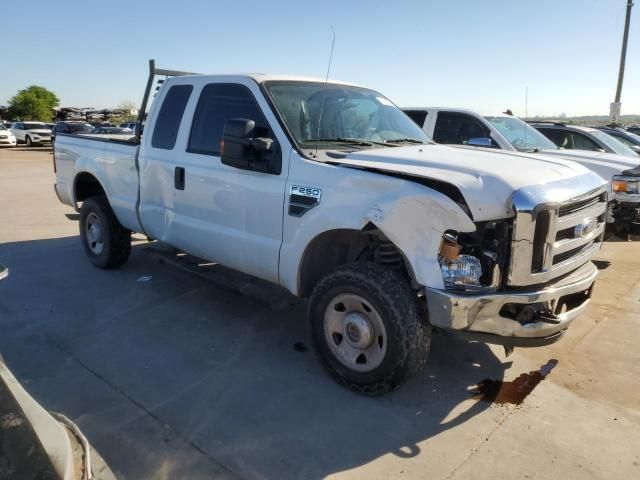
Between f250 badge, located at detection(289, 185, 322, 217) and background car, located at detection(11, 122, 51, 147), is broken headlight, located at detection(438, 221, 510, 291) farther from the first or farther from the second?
background car, located at detection(11, 122, 51, 147)

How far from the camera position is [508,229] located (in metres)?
3.05

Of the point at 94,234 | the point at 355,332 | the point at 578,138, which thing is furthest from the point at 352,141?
the point at 578,138

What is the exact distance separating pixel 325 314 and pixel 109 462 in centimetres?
157

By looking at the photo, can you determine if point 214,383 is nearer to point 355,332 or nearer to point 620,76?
point 355,332

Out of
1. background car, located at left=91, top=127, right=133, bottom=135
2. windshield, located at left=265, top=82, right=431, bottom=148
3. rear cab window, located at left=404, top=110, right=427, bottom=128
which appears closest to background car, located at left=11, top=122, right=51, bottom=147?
background car, located at left=91, top=127, right=133, bottom=135

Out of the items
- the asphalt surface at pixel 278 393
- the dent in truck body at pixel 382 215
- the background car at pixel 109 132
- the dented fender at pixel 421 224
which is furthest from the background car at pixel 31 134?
the dented fender at pixel 421 224

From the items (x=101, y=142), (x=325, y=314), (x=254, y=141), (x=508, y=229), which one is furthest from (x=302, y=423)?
(x=101, y=142)

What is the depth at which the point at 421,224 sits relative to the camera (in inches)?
123

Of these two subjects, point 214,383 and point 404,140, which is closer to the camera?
point 214,383

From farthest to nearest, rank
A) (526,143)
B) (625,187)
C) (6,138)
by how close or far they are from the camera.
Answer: (6,138)
(526,143)
(625,187)

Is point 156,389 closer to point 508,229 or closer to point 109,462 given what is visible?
point 109,462

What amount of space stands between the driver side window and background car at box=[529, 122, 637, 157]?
2.74 meters

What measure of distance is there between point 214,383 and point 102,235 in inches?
123

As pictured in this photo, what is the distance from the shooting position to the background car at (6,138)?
31219mm
